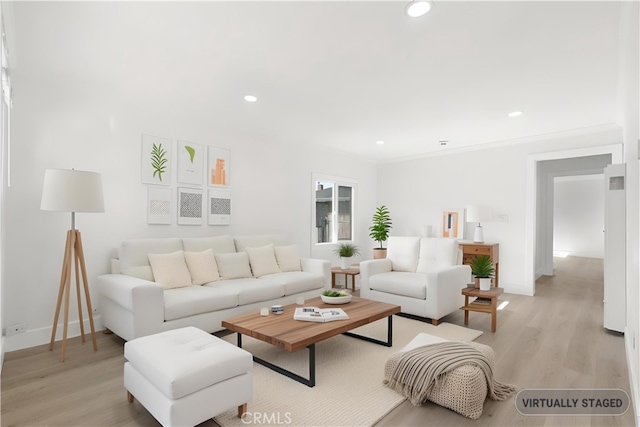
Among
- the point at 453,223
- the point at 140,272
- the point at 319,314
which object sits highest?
the point at 453,223

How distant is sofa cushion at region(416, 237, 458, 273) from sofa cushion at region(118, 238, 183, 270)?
3051 millimetres

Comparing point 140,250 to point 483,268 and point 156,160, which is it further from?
point 483,268

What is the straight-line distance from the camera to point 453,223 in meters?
6.09

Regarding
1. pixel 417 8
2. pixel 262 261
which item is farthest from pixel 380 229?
pixel 417 8

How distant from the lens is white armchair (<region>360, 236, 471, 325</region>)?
3697 mm

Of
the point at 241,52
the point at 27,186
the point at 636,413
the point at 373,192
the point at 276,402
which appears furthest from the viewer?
the point at 373,192

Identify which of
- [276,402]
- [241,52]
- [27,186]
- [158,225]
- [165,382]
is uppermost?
[241,52]

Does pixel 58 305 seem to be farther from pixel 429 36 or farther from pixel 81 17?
pixel 429 36

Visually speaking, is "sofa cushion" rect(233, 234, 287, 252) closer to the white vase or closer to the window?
the white vase

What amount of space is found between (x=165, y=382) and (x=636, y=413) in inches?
103

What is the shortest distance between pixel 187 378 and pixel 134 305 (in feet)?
4.55

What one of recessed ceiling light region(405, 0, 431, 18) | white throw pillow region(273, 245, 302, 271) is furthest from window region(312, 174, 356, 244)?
recessed ceiling light region(405, 0, 431, 18)

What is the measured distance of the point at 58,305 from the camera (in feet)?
9.56

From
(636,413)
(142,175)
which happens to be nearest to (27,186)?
(142,175)
